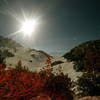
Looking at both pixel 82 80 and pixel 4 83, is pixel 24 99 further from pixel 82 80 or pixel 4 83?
pixel 82 80

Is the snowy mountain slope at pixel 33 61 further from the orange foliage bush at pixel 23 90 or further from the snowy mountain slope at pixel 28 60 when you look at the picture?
the orange foliage bush at pixel 23 90

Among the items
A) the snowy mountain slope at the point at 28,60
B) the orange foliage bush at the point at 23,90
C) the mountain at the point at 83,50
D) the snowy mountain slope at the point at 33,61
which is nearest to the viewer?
the orange foliage bush at the point at 23,90

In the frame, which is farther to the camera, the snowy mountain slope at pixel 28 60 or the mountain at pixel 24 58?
the mountain at pixel 24 58

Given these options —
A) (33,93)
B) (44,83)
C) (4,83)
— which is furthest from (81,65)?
(4,83)

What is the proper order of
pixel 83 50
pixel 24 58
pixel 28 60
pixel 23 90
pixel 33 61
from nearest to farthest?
pixel 23 90
pixel 83 50
pixel 28 60
pixel 33 61
pixel 24 58

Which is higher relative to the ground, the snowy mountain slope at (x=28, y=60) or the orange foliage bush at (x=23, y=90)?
the snowy mountain slope at (x=28, y=60)

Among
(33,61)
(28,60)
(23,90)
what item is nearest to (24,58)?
(28,60)

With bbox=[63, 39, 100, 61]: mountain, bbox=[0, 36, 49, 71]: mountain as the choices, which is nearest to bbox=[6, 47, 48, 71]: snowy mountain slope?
bbox=[0, 36, 49, 71]: mountain

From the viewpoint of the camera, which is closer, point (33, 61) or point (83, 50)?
point (83, 50)

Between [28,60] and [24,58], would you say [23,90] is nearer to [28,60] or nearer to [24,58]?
[28,60]

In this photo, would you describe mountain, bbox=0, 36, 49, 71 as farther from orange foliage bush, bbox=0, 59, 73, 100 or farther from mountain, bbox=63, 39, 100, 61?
orange foliage bush, bbox=0, 59, 73, 100

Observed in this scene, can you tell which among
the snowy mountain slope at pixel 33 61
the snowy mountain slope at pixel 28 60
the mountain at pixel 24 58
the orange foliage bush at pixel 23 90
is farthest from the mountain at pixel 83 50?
the orange foliage bush at pixel 23 90

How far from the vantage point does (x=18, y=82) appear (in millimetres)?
8016

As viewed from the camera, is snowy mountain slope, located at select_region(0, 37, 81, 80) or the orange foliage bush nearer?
the orange foliage bush
